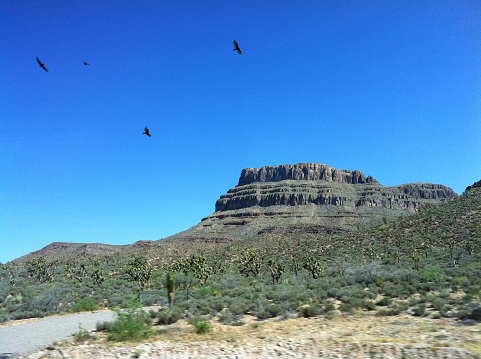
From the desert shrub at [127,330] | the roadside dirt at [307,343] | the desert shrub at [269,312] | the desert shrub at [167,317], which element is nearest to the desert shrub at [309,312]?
the desert shrub at [269,312]

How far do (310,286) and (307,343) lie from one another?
16.5 metres

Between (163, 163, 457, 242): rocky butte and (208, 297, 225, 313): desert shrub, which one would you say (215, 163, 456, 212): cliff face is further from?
(208, 297, 225, 313): desert shrub

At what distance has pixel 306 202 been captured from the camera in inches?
6048

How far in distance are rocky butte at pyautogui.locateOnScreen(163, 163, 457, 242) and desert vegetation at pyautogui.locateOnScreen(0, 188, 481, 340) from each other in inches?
1634

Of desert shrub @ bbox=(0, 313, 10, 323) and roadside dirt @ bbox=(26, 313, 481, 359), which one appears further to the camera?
desert shrub @ bbox=(0, 313, 10, 323)

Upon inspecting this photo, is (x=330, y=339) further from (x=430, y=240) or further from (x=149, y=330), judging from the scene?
(x=430, y=240)

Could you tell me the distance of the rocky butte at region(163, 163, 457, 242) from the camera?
123188 mm

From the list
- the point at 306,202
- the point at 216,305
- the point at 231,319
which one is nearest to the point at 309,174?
the point at 306,202

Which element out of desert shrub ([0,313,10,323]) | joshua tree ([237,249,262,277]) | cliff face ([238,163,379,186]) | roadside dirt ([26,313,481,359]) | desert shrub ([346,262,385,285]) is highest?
cliff face ([238,163,379,186])

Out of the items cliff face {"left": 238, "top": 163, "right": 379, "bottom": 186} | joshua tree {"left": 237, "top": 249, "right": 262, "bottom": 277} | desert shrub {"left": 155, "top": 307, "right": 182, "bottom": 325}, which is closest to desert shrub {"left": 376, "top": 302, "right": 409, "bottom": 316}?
desert shrub {"left": 155, "top": 307, "right": 182, "bottom": 325}

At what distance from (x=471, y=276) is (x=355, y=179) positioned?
542 feet

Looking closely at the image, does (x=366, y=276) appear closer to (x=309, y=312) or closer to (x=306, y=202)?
(x=309, y=312)

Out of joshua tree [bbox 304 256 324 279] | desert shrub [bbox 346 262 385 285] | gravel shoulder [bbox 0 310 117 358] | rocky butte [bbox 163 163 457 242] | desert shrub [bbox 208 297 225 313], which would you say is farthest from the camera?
rocky butte [bbox 163 163 457 242]

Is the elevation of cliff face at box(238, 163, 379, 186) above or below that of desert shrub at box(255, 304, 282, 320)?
above
